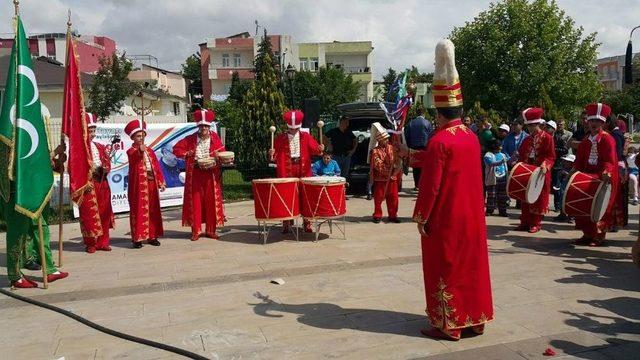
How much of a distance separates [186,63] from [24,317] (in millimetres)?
80376

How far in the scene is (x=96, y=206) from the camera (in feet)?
27.1

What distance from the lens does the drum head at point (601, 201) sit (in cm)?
722

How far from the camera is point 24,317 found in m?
5.49

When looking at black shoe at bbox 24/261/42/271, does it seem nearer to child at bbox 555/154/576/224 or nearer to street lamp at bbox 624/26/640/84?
child at bbox 555/154/576/224

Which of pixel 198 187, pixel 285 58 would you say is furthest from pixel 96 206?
pixel 285 58

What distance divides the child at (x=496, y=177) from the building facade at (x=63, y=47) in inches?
1676

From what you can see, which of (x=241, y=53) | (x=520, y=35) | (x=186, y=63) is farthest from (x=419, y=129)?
(x=186, y=63)

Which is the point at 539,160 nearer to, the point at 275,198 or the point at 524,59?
the point at 275,198

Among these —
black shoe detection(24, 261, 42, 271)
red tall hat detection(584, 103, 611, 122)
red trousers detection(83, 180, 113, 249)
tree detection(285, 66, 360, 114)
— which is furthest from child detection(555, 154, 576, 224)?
tree detection(285, 66, 360, 114)

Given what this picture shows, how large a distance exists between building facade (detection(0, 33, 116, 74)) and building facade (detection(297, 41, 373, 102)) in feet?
67.7

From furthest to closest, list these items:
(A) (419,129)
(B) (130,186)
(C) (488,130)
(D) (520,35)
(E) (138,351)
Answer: (D) (520,35)
(A) (419,129)
(C) (488,130)
(B) (130,186)
(E) (138,351)

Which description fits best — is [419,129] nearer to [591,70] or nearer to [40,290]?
[40,290]

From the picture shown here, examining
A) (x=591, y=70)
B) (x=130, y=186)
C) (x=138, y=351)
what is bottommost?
(x=138, y=351)

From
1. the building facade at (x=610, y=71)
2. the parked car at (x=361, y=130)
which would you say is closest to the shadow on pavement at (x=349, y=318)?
the parked car at (x=361, y=130)
